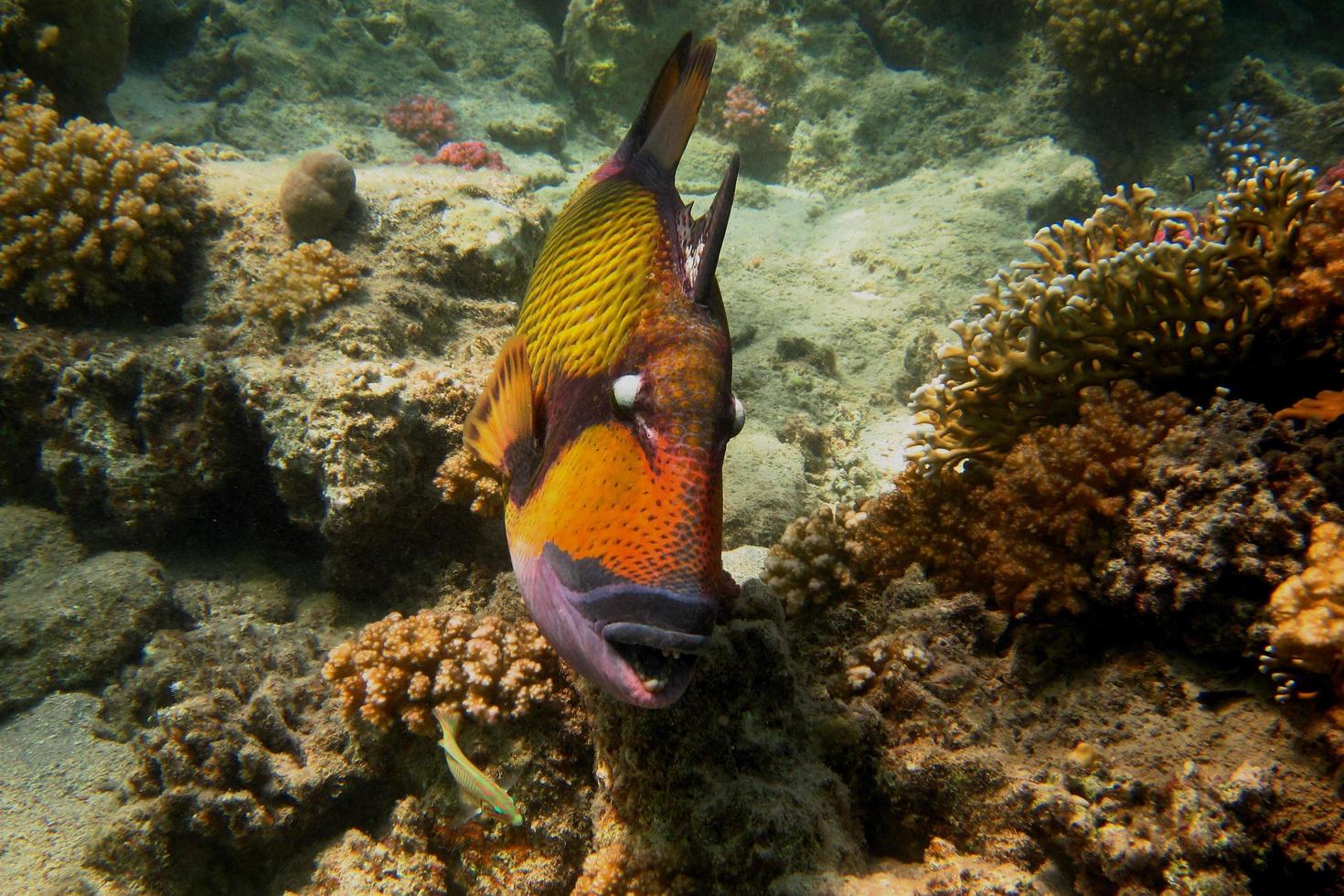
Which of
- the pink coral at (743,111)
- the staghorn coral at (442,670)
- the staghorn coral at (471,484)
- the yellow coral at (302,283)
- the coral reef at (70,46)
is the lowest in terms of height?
the staghorn coral at (442,670)

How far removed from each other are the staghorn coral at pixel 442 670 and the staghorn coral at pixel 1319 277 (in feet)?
10.1

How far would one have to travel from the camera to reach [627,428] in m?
1.56

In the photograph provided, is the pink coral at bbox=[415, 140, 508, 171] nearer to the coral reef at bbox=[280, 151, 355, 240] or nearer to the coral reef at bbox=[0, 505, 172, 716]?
the coral reef at bbox=[280, 151, 355, 240]

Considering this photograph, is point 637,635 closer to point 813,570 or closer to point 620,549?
point 620,549

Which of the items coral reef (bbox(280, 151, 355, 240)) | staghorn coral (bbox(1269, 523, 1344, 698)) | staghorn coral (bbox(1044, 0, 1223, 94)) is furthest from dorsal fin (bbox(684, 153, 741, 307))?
staghorn coral (bbox(1044, 0, 1223, 94))

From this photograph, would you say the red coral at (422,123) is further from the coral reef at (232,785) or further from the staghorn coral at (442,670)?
the staghorn coral at (442,670)

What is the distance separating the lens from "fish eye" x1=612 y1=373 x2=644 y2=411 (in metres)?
1.54

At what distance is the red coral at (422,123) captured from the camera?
34.9 ft

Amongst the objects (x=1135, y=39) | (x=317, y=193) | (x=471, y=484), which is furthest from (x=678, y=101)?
(x=1135, y=39)

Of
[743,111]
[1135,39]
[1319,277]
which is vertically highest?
[1135,39]

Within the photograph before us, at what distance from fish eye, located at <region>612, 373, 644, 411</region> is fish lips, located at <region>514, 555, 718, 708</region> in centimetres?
45

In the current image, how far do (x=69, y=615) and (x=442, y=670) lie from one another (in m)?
3.08

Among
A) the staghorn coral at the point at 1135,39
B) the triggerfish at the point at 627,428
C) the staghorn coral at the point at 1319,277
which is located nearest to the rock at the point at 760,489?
the triggerfish at the point at 627,428

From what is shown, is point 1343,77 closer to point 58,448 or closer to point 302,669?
point 302,669
